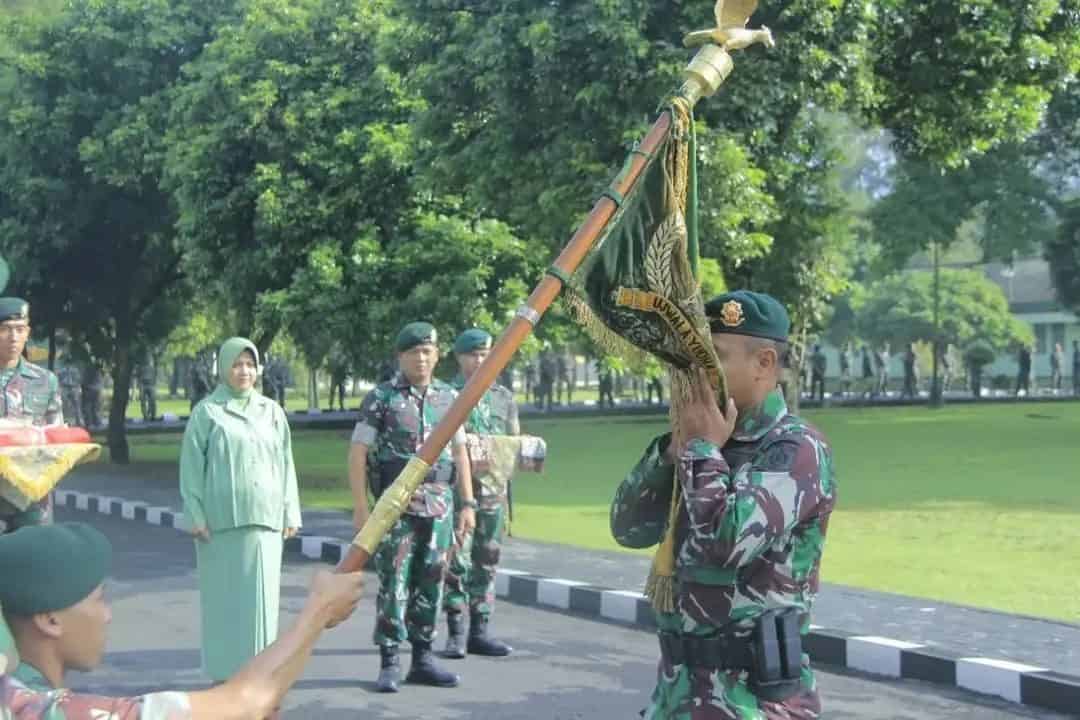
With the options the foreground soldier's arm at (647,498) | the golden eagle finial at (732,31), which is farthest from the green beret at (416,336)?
the golden eagle finial at (732,31)

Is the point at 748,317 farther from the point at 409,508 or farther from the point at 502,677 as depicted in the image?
the point at 502,677

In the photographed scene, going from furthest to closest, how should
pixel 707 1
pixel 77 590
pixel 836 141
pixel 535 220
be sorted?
pixel 836 141
pixel 535 220
pixel 707 1
pixel 77 590

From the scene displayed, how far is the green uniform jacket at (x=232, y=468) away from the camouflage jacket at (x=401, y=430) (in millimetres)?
499

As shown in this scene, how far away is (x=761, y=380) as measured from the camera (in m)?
3.42

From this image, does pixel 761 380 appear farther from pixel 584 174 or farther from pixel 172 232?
pixel 172 232

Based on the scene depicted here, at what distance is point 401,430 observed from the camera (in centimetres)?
738

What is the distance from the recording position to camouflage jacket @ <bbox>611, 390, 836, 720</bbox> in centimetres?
317

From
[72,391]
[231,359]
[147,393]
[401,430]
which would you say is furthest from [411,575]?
[147,393]

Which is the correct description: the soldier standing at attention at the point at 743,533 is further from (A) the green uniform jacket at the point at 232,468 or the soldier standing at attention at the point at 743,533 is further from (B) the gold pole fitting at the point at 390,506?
(A) the green uniform jacket at the point at 232,468

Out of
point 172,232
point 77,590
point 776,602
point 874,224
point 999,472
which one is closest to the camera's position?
point 77,590

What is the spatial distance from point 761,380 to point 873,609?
5839 mm

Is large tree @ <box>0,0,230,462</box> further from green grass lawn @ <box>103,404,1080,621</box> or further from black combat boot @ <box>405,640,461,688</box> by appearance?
black combat boot @ <box>405,640,461,688</box>

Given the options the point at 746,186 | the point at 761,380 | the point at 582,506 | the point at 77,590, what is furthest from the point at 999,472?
the point at 77,590

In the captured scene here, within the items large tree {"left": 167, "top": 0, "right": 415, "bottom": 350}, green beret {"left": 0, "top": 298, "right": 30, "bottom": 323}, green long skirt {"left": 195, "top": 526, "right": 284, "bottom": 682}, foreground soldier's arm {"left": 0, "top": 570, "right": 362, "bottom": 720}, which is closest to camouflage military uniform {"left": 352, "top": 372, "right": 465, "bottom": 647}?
green long skirt {"left": 195, "top": 526, "right": 284, "bottom": 682}
